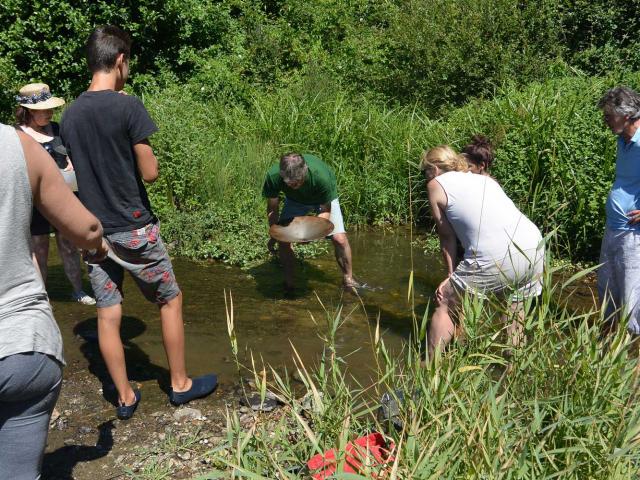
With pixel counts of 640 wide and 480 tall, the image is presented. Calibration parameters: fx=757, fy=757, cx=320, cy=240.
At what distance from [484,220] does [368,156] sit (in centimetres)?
507

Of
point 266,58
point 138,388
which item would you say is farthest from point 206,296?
point 266,58

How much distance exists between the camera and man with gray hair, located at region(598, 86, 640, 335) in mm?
4590

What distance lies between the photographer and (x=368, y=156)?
9461 mm

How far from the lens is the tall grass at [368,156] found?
754 centimetres

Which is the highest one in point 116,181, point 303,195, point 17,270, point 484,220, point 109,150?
point 17,270

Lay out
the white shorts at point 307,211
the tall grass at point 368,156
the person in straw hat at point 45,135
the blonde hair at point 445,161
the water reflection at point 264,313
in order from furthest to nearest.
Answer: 1. the tall grass at point 368,156
2. the white shorts at point 307,211
3. the person in straw hat at point 45,135
4. the water reflection at point 264,313
5. the blonde hair at point 445,161

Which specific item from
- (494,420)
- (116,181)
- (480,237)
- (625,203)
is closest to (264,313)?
(480,237)

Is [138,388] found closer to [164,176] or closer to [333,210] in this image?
[333,210]

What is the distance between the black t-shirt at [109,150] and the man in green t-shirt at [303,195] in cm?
226

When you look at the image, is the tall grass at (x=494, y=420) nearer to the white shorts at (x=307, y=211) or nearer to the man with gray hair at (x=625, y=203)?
the man with gray hair at (x=625, y=203)

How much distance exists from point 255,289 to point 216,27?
28.2ft

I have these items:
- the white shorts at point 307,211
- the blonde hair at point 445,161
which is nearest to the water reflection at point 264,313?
the white shorts at point 307,211

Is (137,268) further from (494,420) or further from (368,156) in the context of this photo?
(368,156)

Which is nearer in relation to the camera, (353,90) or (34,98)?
(34,98)
